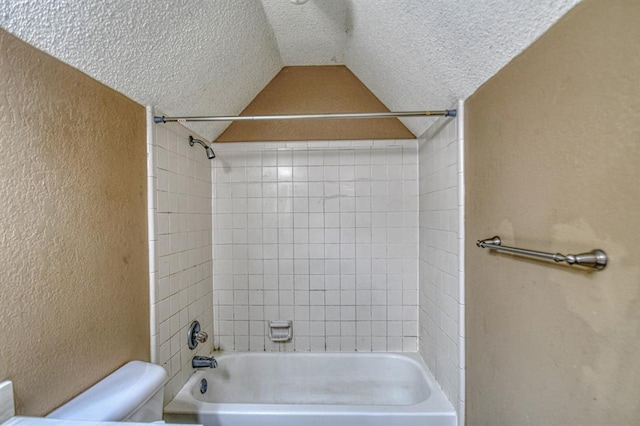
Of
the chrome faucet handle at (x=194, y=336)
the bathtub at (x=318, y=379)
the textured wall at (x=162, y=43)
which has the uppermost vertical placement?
the textured wall at (x=162, y=43)

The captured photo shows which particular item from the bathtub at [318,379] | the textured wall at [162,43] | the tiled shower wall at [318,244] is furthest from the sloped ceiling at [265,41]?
the bathtub at [318,379]

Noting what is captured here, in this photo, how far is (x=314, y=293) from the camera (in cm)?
212

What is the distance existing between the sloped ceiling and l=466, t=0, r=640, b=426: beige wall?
0.40 feet

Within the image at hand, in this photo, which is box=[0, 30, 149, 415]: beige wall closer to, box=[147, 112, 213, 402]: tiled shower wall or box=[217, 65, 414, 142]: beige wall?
box=[147, 112, 213, 402]: tiled shower wall

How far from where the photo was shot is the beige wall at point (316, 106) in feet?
6.66

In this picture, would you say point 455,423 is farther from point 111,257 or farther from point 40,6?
point 40,6

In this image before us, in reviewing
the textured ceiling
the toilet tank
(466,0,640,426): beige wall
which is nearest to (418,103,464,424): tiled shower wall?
(466,0,640,426): beige wall

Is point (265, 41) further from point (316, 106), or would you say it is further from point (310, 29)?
point (316, 106)

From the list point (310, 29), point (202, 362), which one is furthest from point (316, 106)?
point (202, 362)

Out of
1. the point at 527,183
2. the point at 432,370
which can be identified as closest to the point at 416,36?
the point at 527,183

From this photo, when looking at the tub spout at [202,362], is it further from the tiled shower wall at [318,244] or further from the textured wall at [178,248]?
the tiled shower wall at [318,244]

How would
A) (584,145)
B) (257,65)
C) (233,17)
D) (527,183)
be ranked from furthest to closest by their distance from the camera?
(257,65)
(233,17)
(527,183)
(584,145)

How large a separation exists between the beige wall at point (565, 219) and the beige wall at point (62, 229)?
1.36 m

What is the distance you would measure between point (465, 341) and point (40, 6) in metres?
1.84
